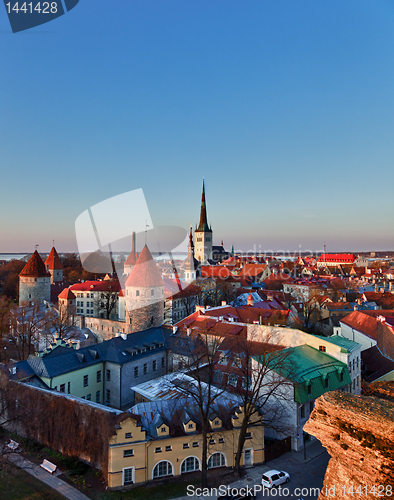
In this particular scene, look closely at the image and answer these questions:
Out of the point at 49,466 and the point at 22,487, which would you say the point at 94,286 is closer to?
the point at 49,466

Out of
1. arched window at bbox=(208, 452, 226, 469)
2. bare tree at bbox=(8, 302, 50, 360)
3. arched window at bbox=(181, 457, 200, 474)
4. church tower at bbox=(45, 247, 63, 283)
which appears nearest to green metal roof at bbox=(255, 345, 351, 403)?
arched window at bbox=(208, 452, 226, 469)

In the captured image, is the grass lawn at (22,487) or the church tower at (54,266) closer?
the grass lawn at (22,487)

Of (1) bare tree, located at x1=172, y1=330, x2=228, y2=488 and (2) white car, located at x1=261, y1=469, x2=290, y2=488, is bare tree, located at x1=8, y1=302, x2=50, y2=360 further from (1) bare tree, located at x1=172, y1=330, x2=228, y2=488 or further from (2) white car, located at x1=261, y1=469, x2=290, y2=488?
(2) white car, located at x1=261, y1=469, x2=290, y2=488

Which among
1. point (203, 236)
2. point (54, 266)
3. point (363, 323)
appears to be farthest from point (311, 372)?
point (203, 236)

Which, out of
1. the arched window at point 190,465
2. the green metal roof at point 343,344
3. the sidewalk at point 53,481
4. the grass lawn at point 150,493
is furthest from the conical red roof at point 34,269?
the green metal roof at point 343,344

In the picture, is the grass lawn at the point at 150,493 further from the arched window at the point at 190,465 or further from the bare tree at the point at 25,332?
the bare tree at the point at 25,332
